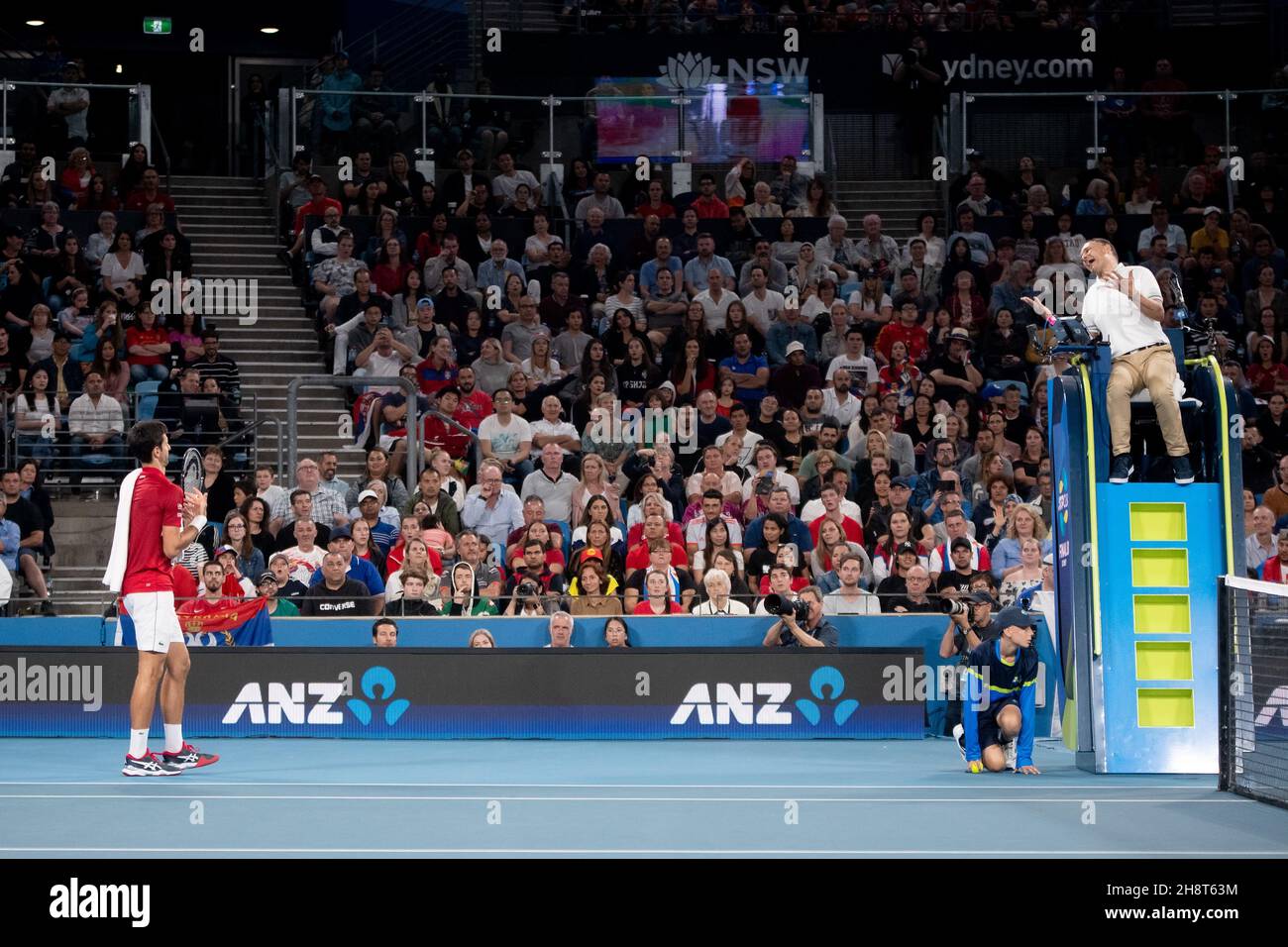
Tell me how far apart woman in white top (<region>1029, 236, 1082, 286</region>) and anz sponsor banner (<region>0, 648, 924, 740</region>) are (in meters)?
8.35

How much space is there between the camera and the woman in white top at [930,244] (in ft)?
73.5

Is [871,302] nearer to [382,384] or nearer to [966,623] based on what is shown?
[382,384]

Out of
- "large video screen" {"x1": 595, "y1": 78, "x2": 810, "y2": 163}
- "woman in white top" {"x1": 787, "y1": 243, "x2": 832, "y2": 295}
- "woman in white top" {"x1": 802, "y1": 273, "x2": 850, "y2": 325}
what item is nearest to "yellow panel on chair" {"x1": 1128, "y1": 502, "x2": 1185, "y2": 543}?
"woman in white top" {"x1": 802, "y1": 273, "x2": 850, "y2": 325}

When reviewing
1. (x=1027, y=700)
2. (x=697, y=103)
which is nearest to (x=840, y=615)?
(x=1027, y=700)

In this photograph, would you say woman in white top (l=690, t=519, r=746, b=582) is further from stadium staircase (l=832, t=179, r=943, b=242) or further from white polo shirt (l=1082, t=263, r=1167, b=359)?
stadium staircase (l=832, t=179, r=943, b=242)

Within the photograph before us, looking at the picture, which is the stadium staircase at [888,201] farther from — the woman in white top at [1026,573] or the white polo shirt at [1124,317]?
the white polo shirt at [1124,317]

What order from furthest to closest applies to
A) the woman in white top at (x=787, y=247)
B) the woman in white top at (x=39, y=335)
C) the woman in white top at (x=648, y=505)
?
the woman in white top at (x=787, y=247) → the woman in white top at (x=39, y=335) → the woman in white top at (x=648, y=505)

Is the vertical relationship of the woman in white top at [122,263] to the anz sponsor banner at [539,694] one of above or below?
above

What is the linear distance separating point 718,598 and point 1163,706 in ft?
15.3

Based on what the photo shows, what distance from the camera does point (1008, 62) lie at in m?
26.4

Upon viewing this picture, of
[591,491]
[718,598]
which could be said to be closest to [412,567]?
[591,491]

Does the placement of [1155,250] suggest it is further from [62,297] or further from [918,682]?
[62,297]

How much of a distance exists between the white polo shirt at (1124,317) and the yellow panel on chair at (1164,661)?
2018 mm

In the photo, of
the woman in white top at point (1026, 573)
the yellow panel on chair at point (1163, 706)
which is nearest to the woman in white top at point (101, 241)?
the woman in white top at point (1026, 573)
